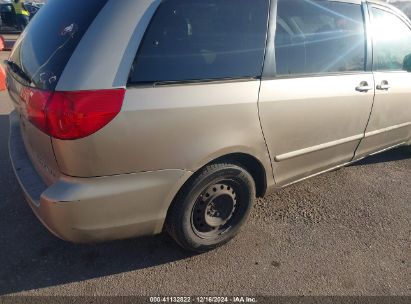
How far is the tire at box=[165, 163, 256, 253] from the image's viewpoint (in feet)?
7.59

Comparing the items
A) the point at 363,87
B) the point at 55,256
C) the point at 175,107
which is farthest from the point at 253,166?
the point at 55,256

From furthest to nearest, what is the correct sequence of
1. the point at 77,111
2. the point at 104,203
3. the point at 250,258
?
the point at 250,258
the point at 104,203
the point at 77,111

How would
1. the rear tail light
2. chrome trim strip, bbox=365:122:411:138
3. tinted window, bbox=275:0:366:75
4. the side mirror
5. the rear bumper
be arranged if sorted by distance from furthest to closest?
1. the side mirror
2. chrome trim strip, bbox=365:122:411:138
3. tinted window, bbox=275:0:366:75
4. the rear bumper
5. the rear tail light

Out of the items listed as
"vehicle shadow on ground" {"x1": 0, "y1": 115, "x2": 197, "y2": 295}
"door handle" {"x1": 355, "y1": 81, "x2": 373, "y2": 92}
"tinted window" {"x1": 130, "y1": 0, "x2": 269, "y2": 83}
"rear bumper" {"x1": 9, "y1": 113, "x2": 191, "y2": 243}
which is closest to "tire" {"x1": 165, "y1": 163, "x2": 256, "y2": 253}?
"rear bumper" {"x1": 9, "y1": 113, "x2": 191, "y2": 243}

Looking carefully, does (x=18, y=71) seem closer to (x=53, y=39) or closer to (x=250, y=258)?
(x=53, y=39)

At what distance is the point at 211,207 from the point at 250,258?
18.8 inches

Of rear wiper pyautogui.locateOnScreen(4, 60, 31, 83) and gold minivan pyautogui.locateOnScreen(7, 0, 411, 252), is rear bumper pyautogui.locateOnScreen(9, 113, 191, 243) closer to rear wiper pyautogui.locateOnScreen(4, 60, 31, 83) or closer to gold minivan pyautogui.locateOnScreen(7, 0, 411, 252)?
gold minivan pyautogui.locateOnScreen(7, 0, 411, 252)

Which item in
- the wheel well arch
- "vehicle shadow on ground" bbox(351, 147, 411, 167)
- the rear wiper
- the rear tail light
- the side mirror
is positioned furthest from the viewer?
"vehicle shadow on ground" bbox(351, 147, 411, 167)

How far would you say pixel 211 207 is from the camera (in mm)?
2566

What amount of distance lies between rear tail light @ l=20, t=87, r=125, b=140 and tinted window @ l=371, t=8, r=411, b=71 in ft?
8.24

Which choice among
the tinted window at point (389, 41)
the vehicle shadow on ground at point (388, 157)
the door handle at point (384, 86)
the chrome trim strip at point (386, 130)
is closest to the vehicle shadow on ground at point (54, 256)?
the chrome trim strip at point (386, 130)

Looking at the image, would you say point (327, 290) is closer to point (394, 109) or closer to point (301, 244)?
point (301, 244)

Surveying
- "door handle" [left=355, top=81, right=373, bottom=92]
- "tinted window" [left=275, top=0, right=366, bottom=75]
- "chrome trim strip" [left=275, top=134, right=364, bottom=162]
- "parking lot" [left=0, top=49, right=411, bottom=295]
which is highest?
"tinted window" [left=275, top=0, right=366, bottom=75]

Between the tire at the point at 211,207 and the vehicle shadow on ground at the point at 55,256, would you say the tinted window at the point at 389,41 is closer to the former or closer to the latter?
the tire at the point at 211,207
